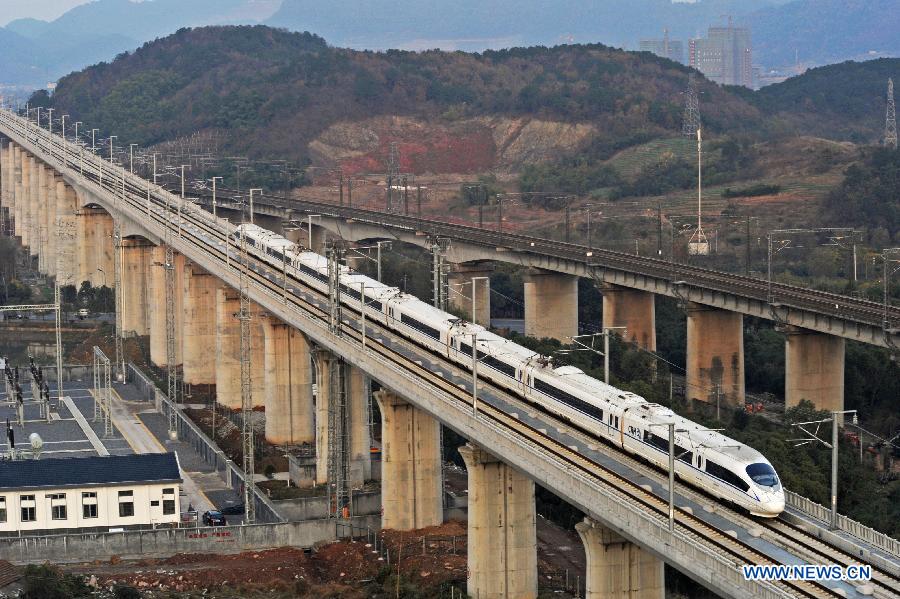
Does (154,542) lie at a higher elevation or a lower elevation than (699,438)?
lower

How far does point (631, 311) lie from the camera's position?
10525 centimetres

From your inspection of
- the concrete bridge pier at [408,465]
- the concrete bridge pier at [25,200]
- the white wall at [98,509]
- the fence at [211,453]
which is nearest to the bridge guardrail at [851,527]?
the concrete bridge pier at [408,465]

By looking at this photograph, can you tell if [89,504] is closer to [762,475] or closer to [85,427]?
[85,427]

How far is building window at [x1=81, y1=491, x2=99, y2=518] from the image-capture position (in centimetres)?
6662

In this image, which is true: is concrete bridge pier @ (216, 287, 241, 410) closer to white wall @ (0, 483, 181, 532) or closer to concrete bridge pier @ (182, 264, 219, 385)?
concrete bridge pier @ (182, 264, 219, 385)

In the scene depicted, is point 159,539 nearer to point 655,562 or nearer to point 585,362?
point 655,562

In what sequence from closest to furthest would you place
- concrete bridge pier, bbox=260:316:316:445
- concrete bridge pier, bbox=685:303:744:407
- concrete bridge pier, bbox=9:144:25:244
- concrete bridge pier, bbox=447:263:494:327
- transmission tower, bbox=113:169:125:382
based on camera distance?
concrete bridge pier, bbox=260:316:316:445 → concrete bridge pier, bbox=685:303:744:407 → transmission tower, bbox=113:169:125:382 → concrete bridge pier, bbox=447:263:494:327 → concrete bridge pier, bbox=9:144:25:244

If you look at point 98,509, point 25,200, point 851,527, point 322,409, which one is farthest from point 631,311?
point 25,200

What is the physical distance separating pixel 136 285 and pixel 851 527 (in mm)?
82795

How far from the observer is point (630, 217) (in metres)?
163

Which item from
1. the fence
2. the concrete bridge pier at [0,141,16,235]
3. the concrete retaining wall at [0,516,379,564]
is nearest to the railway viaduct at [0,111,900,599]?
the fence

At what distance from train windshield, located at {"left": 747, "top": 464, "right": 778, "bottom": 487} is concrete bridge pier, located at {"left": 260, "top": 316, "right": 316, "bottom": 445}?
133 ft

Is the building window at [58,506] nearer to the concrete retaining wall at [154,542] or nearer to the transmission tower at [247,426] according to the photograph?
the concrete retaining wall at [154,542]

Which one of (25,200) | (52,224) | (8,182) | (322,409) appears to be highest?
(8,182)
